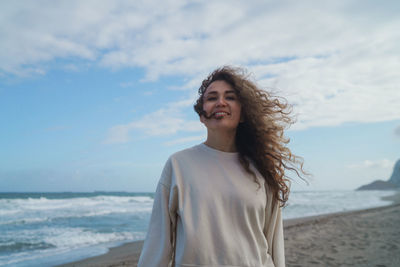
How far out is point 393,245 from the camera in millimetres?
6191

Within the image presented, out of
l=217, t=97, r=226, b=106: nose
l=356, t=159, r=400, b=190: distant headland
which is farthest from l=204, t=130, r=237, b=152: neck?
l=356, t=159, r=400, b=190: distant headland

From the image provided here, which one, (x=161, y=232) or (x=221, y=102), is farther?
(x=221, y=102)

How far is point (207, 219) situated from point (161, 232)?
245 mm

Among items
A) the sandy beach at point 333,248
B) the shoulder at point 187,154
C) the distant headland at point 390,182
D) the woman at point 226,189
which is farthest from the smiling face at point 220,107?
the distant headland at point 390,182

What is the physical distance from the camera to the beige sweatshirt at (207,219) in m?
1.48

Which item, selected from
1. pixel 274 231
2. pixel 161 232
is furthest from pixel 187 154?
pixel 274 231

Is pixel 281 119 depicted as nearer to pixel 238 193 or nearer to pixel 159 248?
pixel 238 193

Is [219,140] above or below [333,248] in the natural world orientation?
above

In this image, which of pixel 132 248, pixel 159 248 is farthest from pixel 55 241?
pixel 159 248

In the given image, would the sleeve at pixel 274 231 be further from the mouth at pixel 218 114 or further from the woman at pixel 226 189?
the mouth at pixel 218 114

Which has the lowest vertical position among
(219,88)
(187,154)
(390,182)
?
(390,182)

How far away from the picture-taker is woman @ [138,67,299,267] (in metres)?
1.50

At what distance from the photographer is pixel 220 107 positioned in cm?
176

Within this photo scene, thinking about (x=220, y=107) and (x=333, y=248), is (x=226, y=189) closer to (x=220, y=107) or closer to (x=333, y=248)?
(x=220, y=107)
